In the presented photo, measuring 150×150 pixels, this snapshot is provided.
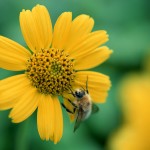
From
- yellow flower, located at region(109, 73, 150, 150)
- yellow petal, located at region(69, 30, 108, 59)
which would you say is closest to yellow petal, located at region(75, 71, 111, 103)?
yellow petal, located at region(69, 30, 108, 59)

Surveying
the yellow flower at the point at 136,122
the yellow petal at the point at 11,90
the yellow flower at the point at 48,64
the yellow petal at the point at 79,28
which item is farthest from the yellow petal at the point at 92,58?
the yellow flower at the point at 136,122

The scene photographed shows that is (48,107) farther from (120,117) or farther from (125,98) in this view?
(120,117)

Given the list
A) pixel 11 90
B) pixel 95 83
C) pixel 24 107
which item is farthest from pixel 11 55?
pixel 95 83

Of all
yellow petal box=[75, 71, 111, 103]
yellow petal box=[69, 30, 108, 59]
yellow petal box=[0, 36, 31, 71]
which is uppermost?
yellow petal box=[69, 30, 108, 59]

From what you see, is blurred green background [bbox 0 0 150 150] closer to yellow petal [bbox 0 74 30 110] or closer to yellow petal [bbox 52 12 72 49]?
yellow petal [bbox 0 74 30 110]

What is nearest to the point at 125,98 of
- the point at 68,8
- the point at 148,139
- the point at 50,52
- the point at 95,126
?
the point at 95,126

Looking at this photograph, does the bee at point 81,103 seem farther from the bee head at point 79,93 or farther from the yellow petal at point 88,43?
the yellow petal at point 88,43

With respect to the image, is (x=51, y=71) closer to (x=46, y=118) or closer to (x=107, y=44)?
(x=46, y=118)
